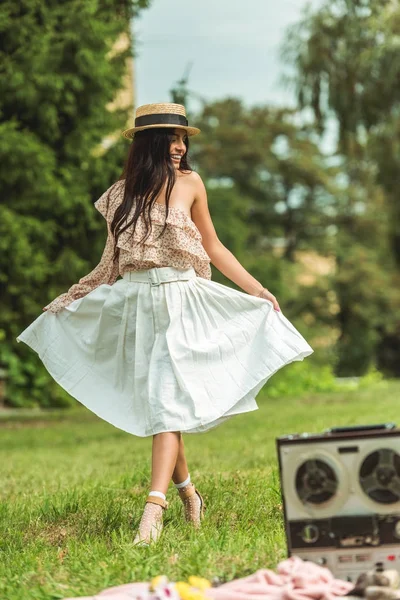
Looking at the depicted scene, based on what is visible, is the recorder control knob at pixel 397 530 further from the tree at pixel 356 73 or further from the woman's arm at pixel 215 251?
the tree at pixel 356 73

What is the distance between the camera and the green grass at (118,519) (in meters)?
3.51

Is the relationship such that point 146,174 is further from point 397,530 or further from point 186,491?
Result: point 397,530

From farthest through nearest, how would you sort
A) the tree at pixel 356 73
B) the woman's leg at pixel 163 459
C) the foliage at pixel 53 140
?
the tree at pixel 356 73, the foliage at pixel 53 140, the woman's leg at pixel 163 459

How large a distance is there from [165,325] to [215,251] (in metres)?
0.49

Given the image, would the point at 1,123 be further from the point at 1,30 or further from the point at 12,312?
the point at 12,312

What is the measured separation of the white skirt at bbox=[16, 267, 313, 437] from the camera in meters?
4.52

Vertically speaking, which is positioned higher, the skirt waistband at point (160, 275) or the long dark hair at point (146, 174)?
the long dark hair at point (146, 174)

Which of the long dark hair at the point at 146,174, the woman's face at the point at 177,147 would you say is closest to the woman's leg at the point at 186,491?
the long dark hair at the point at 146,174

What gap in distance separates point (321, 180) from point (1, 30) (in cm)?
1971

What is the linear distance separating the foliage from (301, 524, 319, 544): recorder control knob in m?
10.2

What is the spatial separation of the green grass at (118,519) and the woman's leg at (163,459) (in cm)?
Result: 21

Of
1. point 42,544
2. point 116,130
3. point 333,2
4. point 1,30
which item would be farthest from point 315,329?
point 42,544

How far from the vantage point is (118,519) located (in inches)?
188

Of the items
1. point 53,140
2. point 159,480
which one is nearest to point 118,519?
point 159,480
